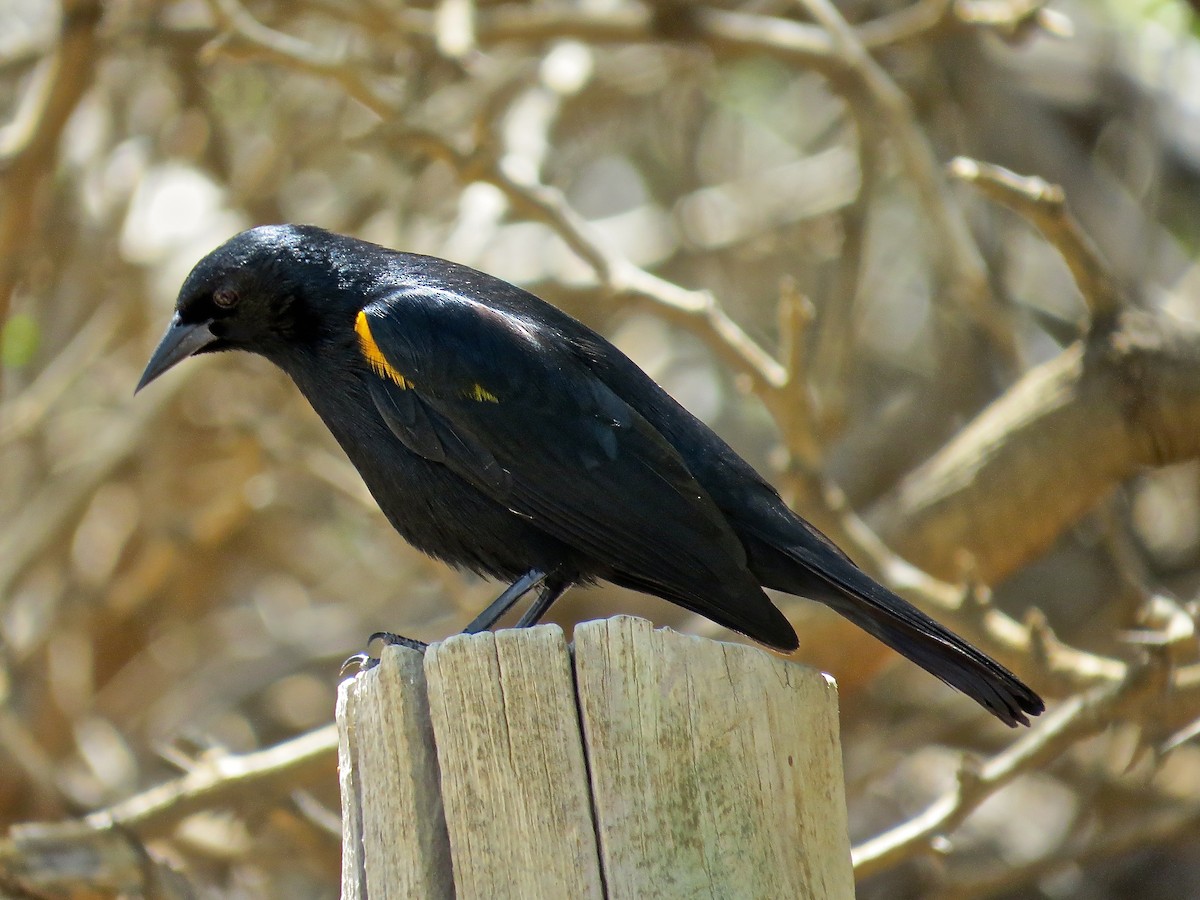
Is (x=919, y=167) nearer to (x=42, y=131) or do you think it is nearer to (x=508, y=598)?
(x=508, y=598)

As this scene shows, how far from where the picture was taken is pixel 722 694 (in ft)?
8.20

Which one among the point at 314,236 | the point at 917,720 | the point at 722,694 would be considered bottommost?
the point at 722,694

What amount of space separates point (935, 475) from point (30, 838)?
326 cm

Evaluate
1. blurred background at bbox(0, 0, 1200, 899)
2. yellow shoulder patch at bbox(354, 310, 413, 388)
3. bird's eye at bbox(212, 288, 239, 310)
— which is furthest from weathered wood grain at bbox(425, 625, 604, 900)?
blurred background at bbox(0, 0, 1200, 899)

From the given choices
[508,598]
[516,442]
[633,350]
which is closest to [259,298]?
[516,442]

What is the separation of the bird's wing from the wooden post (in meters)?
0.98

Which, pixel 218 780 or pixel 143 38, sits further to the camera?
pixel 143 38

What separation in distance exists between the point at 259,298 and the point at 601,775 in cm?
227

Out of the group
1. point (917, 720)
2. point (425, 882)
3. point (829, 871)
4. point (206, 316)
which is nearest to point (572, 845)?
point (425, 882)

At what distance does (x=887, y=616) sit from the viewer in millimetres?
3357

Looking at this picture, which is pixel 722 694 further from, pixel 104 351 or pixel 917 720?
pixel 104 351

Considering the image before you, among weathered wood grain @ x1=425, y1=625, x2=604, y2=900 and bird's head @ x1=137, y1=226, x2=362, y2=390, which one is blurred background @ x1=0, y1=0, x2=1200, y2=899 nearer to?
bird's head @ x1=137, y1=226, x2=362, y2=390

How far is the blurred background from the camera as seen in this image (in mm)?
5160

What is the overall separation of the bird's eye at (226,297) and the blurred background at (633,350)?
3.77 ft
